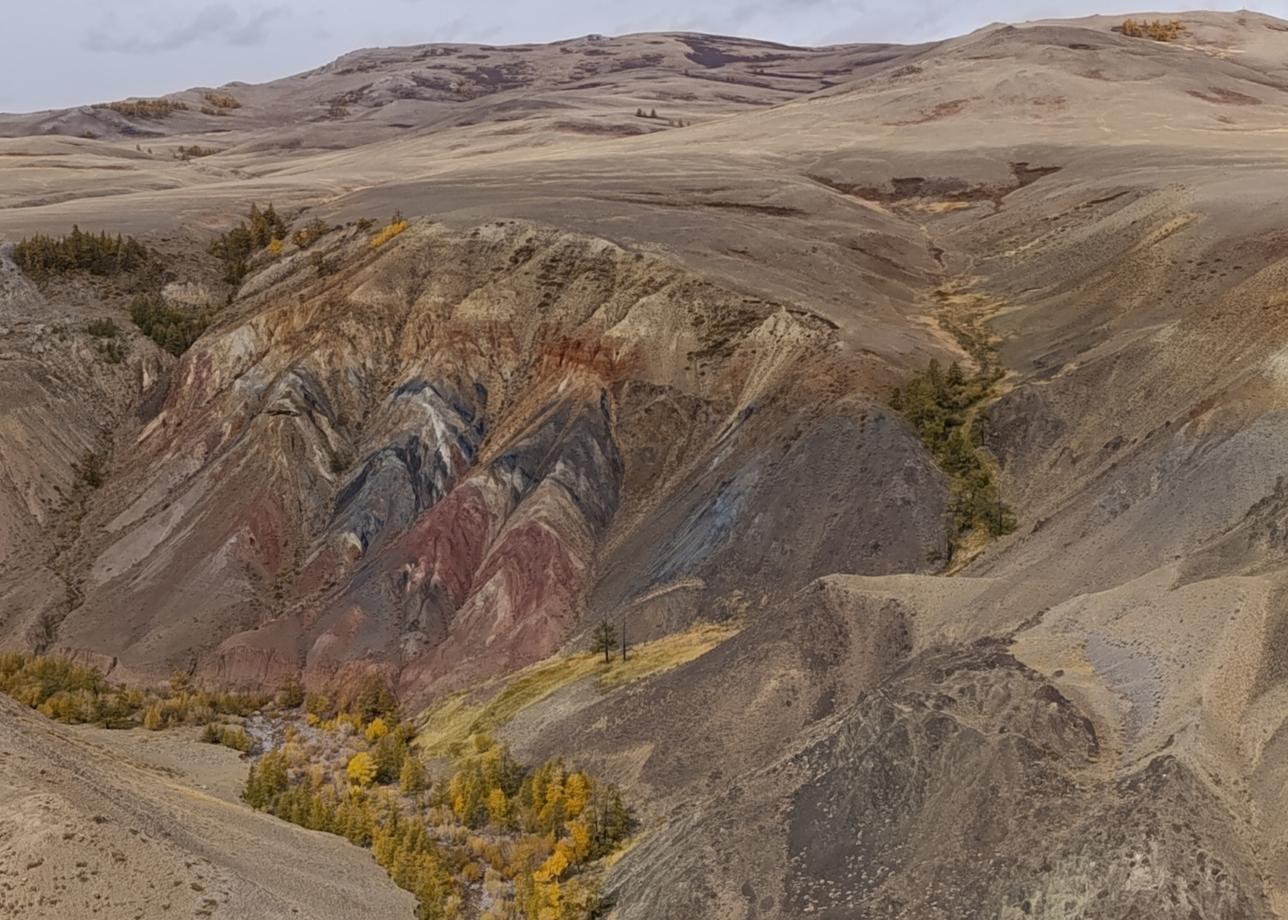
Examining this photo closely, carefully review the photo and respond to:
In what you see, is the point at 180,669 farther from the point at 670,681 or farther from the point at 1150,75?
the point at 1150,75

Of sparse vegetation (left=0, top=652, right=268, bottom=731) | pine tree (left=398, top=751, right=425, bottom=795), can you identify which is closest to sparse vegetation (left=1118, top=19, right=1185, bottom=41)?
sparse vegetation (left=0, top=652, right=268, bottom=731)

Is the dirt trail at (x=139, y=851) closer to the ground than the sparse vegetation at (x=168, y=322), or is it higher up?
closer to the ground

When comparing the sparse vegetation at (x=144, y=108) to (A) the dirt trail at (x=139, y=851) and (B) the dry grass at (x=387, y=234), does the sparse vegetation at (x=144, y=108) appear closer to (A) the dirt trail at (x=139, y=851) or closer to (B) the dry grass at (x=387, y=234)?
(B) the dry grass at (x=387, y=234)

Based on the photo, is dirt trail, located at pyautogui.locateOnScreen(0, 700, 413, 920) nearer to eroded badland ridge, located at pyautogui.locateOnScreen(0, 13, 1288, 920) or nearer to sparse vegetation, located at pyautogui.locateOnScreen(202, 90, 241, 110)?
eroded badland ridge, located at pyautogui.locateOnScreen(0, 13, 1288, 920)

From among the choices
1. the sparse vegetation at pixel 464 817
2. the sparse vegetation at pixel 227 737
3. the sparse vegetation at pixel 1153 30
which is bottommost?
the sparse vegetation at pixel 227 737

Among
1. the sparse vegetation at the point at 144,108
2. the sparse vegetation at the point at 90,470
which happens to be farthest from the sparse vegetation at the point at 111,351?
the sparse vegetation at the point at 144,108

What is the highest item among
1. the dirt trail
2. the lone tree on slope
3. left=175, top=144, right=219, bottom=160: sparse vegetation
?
left=175, top=144, right=219, bottom=160: sparse vegetation

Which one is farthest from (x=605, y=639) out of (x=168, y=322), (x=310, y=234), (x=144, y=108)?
(x=144, y=108)

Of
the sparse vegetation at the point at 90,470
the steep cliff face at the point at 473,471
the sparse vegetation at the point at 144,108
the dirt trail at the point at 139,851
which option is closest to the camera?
the dirt trail at the point at 139,851
